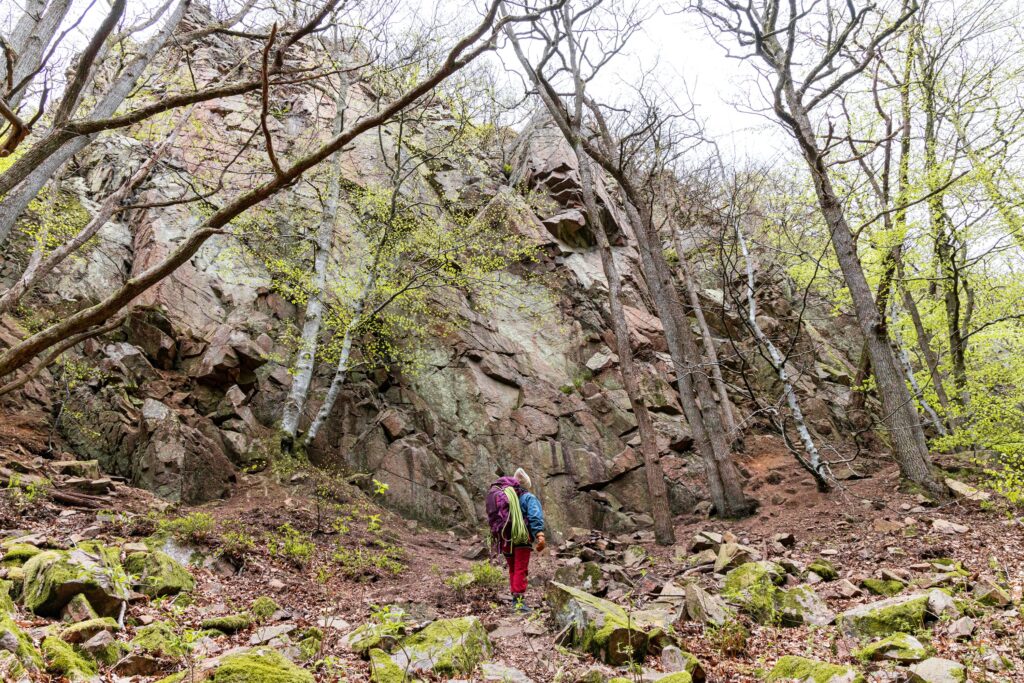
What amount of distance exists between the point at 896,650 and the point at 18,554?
7.87 metres

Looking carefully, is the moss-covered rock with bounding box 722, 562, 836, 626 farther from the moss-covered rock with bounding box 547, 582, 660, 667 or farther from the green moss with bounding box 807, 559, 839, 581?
the moss-covered rock with bounding box 547, 582, 660, 667

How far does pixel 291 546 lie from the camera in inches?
314

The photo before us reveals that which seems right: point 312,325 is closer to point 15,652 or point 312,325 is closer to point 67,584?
point 67,584

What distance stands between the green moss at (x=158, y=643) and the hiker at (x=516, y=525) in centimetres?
373

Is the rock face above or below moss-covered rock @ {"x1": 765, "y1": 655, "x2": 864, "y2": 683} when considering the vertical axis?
above

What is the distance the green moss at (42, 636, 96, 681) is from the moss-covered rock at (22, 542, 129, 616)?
0.94 m

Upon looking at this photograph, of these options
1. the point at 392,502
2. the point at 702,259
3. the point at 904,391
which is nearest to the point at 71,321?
the point at 392,502

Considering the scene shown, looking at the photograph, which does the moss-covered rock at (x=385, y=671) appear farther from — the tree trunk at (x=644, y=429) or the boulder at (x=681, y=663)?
the tree trunk at (x=644, y=429)

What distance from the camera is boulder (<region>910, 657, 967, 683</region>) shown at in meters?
3.46

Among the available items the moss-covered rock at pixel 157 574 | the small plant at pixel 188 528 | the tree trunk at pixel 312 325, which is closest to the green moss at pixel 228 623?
the moss-covered rock at pixel 157 574

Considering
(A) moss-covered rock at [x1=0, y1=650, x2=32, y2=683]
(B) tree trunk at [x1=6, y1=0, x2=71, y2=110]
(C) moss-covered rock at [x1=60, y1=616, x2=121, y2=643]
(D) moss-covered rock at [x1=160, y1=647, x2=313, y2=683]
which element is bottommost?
(C) moss-covered rock at [x1=60, y1=616, x2=121, y2=643]

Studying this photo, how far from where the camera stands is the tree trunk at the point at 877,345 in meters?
10.1

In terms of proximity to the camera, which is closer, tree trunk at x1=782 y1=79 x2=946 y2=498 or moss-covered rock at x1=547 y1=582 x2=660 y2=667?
moss-covered rock at x1=547 y1=582 x2=660 y2=667

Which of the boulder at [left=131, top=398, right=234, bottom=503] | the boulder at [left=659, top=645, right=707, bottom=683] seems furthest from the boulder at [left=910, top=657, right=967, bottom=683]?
the boulder at [left=131, top=398, right=234, bottom=503]
